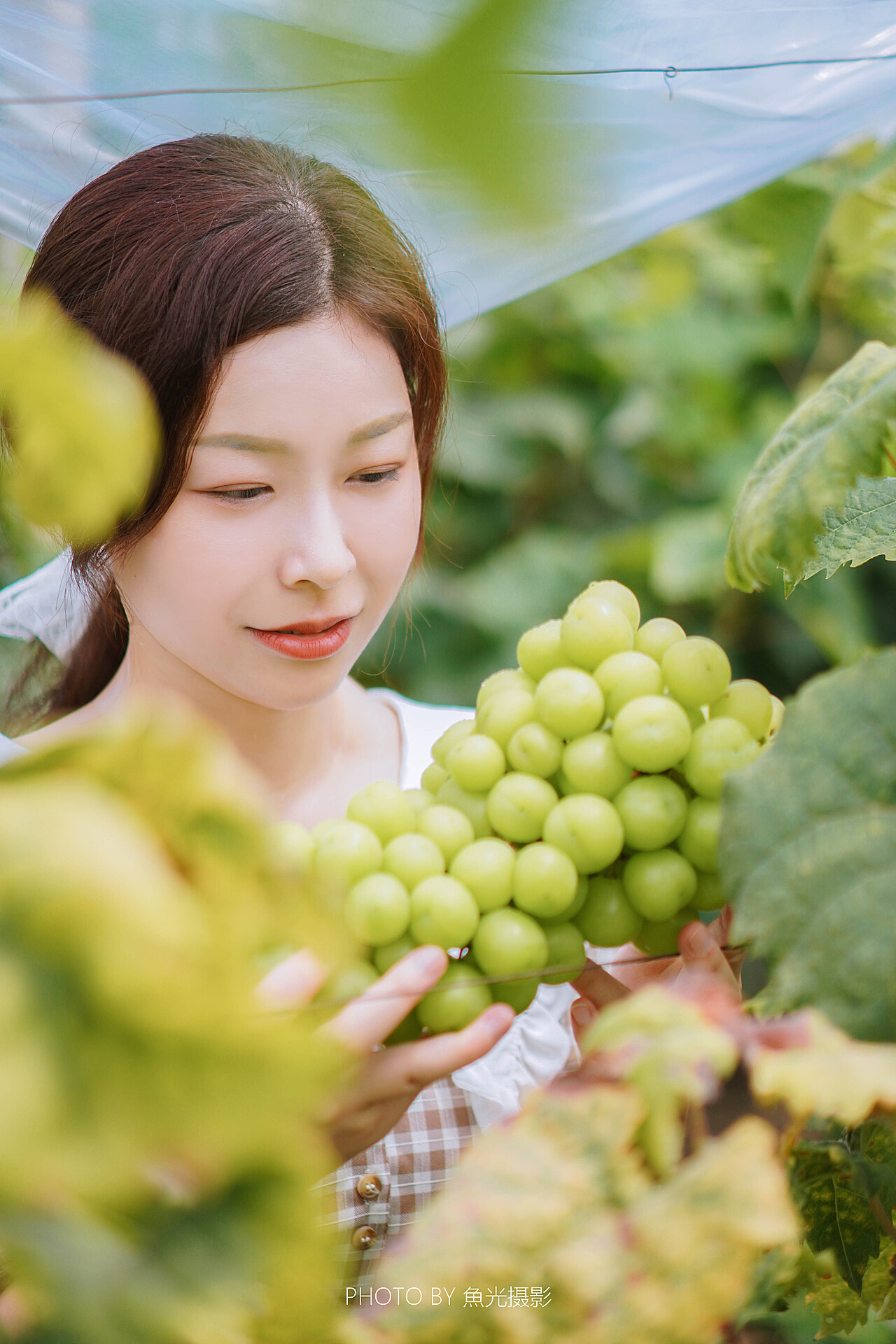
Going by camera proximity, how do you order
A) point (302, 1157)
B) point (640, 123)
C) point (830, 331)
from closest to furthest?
point (302, 1157) < point (640, 123) < point (830, 331)

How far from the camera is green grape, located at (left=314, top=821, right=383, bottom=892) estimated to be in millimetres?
411

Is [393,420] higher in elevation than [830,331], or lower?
higher

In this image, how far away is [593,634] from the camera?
455mm

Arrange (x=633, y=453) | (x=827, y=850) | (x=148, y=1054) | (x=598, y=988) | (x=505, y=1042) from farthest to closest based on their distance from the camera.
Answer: (x=633, y=453) < (x=505, y=1042) < (x=598, y=988) < (x=827, y=850) < (x=148, y=1054)

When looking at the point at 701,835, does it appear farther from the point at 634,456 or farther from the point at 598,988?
the point at 634,456

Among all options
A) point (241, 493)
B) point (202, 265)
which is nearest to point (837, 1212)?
point (241, 493)

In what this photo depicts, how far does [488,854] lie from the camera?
42 cm

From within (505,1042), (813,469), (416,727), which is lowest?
(505,1042)

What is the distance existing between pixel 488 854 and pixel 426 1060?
0.08 m

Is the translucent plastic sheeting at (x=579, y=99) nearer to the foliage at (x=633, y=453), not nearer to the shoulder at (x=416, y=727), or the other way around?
the shoulder at (x=416, y=727)

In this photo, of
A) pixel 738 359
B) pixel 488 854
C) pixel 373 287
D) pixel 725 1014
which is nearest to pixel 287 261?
pixel 373 287

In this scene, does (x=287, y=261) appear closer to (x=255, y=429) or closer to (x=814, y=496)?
(x=255, y=429)

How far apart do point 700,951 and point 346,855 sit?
14cm

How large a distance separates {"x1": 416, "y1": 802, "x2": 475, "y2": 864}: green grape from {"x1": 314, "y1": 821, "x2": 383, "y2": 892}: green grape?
0.08 ft
